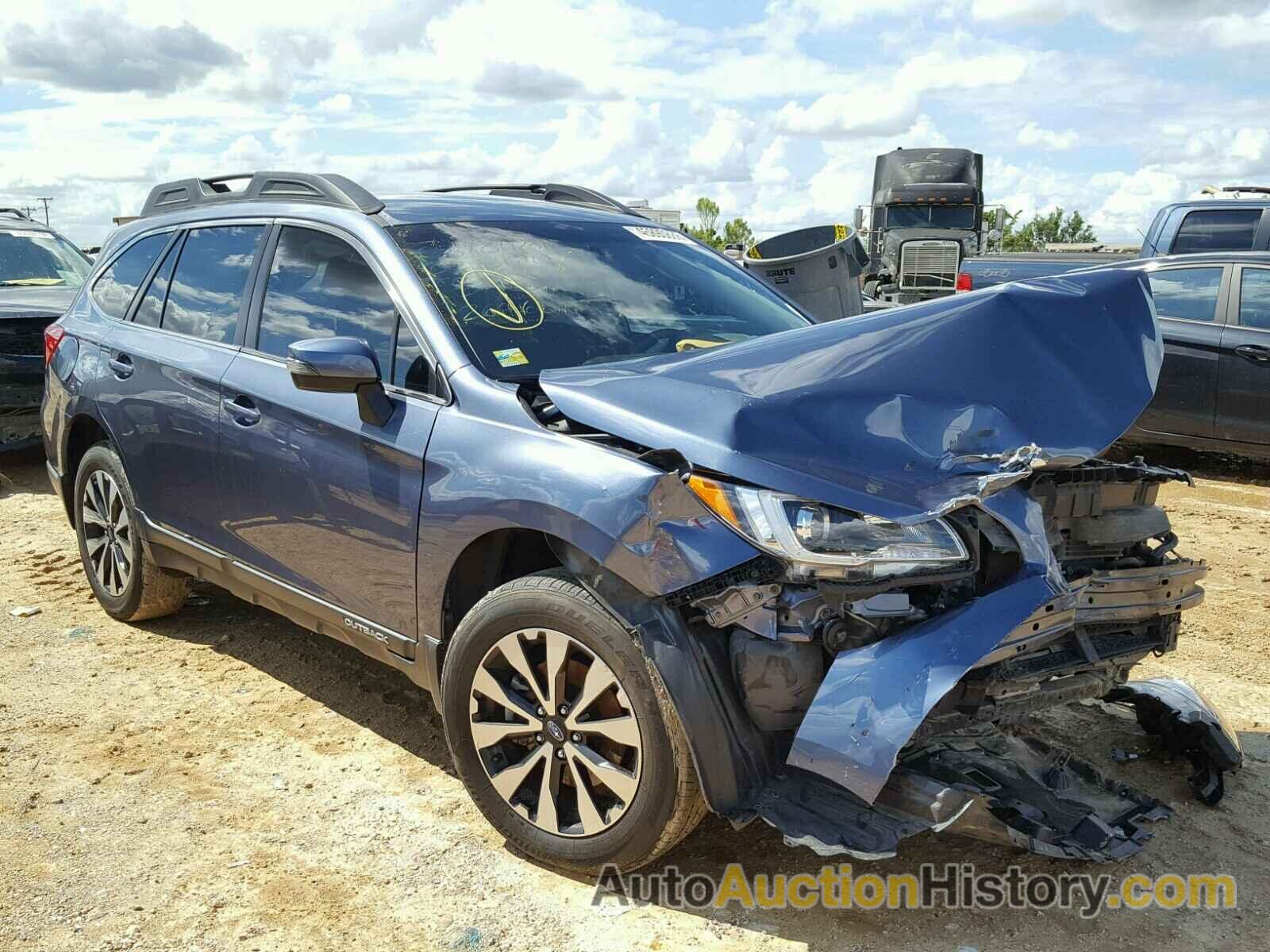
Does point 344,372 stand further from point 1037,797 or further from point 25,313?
point 25,313

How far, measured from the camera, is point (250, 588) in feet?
13.9

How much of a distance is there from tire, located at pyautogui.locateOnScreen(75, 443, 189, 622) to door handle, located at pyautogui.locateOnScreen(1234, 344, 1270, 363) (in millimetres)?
7031

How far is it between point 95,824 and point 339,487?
1277 millimetres

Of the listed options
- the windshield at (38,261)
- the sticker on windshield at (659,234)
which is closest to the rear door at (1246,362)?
the sticker on windshield at (659,234)

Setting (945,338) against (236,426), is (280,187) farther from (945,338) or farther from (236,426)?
(945,338)

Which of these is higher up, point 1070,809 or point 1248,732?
point 1070,809

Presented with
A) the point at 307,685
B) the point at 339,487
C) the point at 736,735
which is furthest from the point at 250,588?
the point at 736,735

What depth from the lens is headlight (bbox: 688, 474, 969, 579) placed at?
2660 mm

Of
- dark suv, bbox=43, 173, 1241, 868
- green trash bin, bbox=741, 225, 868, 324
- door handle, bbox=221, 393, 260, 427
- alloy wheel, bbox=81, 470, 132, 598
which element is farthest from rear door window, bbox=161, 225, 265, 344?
green trash bin, bbox=741, 225, 868, 324

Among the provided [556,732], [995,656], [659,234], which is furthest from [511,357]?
[995,656]

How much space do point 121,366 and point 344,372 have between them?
1.95 meters

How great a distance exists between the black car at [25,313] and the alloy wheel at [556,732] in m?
6.52

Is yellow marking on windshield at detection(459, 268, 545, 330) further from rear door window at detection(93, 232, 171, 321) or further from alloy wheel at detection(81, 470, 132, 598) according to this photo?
alloy wheel at detection(81, 470, 132, 598)

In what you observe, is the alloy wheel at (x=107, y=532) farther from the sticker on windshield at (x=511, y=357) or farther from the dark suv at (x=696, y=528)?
the sticker on windshield at (x=511, y=357)
